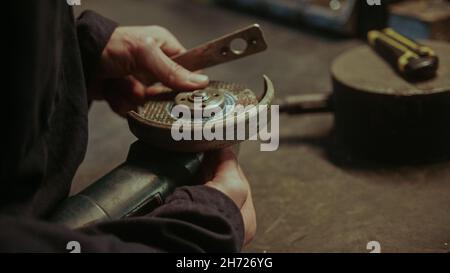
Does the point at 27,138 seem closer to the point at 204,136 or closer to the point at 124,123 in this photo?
the point at 204,136

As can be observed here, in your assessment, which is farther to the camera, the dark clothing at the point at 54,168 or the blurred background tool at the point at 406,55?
the blurred background tool at the point at 406,55

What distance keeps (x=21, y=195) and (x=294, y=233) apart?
394 millimetres

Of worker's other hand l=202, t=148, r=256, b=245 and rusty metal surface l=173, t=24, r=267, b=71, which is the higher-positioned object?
rusty metal surface l=173, t=24, r=267, b=71

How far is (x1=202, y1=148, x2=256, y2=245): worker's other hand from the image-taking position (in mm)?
564

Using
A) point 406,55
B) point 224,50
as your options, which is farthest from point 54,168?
point 406,55

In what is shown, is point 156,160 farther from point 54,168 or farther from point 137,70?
point 137,70

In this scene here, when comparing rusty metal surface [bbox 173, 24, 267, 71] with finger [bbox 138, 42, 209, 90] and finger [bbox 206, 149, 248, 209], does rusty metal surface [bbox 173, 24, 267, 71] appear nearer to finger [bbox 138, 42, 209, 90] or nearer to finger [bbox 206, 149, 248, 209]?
finger [bbox 138, 42, 209, 90]

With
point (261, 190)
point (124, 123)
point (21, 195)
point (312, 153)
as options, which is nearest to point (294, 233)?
point (261, 190)

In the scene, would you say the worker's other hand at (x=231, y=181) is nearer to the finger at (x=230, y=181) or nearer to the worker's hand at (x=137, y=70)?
the finger at (x=230, y=181)

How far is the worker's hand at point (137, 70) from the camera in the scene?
71 centimetres

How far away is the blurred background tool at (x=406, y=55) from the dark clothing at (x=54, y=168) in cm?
43

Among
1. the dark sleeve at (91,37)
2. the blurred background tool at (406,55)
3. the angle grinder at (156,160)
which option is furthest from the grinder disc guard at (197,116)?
the blurred background tool at (406,55)

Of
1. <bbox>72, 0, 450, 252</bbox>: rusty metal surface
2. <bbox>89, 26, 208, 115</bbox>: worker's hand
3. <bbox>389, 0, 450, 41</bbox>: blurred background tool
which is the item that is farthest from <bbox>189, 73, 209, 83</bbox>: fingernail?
<bbox>389, 0, 450, 41</bbox>: blurred background tool
